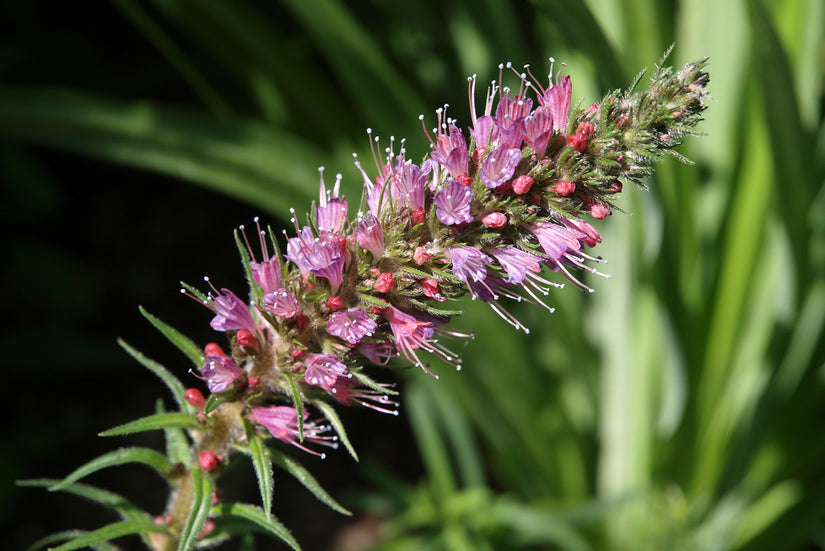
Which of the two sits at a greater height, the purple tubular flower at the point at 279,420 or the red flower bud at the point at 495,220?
the red flower bud at the point at 495,220

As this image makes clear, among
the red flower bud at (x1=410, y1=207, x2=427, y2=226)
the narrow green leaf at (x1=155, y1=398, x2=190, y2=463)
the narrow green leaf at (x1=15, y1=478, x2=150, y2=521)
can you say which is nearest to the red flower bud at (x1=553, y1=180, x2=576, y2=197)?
the red flower bud at (x1=410, y1=207, x2=427, y2=226)

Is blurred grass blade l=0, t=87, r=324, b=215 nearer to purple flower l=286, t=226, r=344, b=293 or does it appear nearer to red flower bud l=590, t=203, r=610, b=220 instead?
purple flower l=286, t=226, r=344, b=293

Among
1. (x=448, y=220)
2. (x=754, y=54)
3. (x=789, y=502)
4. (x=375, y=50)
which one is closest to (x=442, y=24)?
(x=375, y=50)

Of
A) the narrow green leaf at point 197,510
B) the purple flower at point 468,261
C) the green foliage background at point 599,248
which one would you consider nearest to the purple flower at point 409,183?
the purple flower at point 468,261

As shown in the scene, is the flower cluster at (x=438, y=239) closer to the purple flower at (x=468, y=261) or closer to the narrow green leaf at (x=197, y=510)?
the purple flower at (x=468, y=261)

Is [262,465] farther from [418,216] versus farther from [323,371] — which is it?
[418,216]

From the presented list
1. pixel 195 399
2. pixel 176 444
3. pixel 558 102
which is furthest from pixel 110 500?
pixel 558 102
